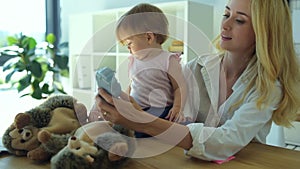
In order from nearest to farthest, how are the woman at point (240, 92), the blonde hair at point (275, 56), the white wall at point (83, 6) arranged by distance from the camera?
the woman at point (240, 92) < the blonde hair at point (275, 56) < the white wall at point (83, 6)

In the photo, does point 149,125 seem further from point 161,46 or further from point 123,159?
point 161,46

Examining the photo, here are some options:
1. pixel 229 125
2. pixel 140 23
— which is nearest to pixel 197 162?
pixel 229 125

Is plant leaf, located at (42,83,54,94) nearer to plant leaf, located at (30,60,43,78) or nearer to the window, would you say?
plant leaf, located at (30,60,43,78)

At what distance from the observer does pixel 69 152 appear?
0.51 meters

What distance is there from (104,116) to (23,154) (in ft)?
0.60

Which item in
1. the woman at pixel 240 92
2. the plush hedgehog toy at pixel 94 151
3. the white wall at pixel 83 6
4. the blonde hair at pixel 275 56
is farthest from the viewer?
the white wall at pixel 83 6

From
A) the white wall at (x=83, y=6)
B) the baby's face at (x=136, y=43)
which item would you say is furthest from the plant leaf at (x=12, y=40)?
the baby's face at (x=136, y=43)

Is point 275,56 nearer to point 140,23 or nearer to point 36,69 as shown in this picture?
point 140,23

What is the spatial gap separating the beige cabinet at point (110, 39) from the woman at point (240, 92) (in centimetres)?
8

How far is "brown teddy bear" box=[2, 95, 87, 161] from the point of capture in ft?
1.96

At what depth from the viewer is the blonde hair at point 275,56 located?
2.55 feet

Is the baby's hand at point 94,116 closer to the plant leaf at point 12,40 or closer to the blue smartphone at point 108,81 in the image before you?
the blue smartphone at point 108,81

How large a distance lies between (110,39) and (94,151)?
30 cm

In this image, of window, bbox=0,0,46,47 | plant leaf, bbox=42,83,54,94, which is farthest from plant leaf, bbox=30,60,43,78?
window, bbox=0,0,46,47
